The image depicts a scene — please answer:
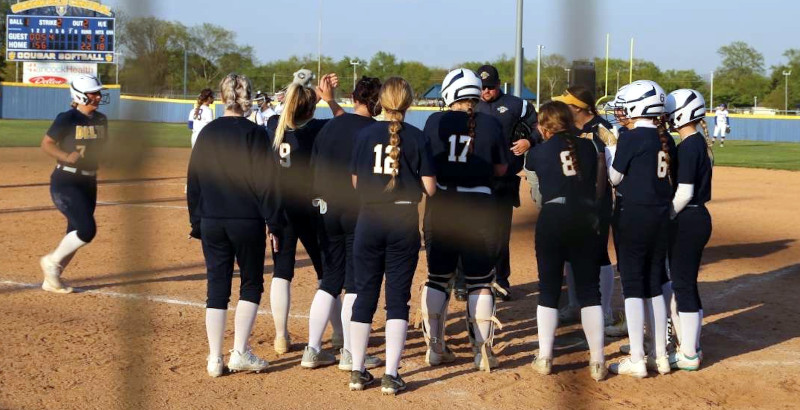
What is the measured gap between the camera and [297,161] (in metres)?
5.46

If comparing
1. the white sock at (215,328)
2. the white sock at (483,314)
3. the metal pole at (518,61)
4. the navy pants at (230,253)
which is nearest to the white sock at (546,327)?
the white sock at (483,314)

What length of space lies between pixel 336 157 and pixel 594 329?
5.78 ft

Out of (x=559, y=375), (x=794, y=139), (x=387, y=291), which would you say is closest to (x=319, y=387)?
(x=387, y=291)

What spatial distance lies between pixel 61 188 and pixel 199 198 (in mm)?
2718

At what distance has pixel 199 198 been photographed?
4.94 m

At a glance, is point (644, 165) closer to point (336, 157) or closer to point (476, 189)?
point (476, 189)

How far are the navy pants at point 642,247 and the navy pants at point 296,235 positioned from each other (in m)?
1.81

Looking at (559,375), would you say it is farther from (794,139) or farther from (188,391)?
(794,139)

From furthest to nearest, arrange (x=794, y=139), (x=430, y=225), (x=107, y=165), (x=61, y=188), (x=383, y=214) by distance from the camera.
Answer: (x=794, y=139), (x=61, y=188), (x=430, y=225), (x=383, y=214), (x=107, y=165)

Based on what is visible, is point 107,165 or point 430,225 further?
point 430,225

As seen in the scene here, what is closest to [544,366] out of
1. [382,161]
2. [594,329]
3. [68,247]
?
[594,329]

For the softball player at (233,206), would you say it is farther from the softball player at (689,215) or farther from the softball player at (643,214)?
the softball player at (689,215)

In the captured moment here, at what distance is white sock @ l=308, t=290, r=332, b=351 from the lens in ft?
17.6

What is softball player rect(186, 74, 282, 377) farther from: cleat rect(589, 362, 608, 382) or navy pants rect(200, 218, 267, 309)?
cleat rect(589, 362, 608, 382)
